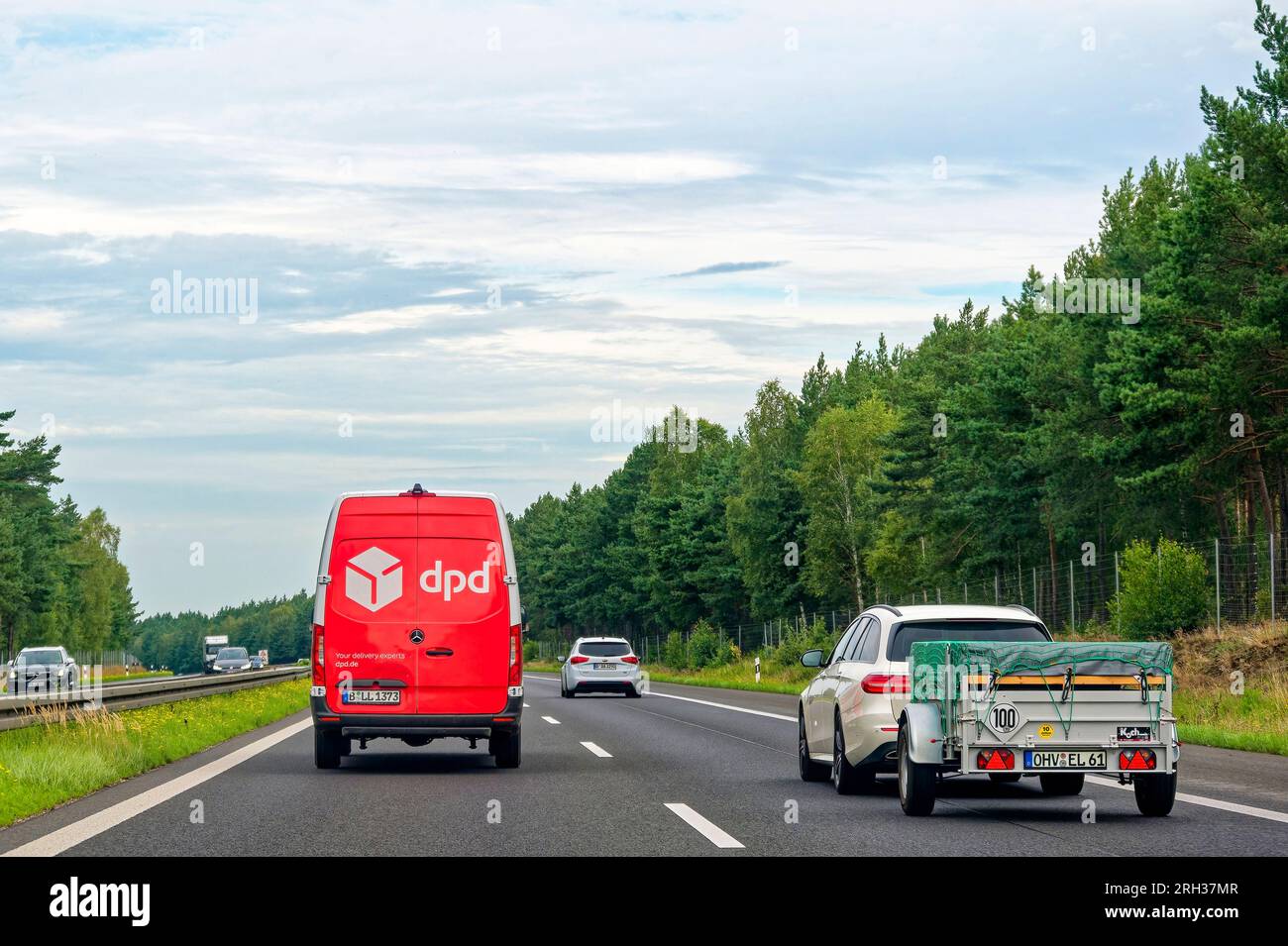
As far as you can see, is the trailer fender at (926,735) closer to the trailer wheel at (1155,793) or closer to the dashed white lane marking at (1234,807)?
the trailer wheel at (1155,793)

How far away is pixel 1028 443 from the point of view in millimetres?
54469

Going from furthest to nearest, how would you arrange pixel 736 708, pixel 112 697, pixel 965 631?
pixel 736 708 → pixel 112 697 → pixel 965 631

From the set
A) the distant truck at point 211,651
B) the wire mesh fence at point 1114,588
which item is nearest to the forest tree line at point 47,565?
the distant truck at point 211,651

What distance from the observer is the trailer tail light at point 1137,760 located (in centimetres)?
1121

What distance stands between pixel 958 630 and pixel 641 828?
3439 mm

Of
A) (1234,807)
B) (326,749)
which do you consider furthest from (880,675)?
(326,749)

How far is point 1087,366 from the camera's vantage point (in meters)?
51.1

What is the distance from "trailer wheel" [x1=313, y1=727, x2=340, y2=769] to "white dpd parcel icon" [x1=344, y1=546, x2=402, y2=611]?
153 centimetres

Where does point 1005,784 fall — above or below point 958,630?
below

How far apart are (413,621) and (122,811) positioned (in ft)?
12.4

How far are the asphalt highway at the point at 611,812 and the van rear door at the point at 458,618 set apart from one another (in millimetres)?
812

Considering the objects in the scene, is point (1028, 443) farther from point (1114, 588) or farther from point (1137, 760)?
point (1137, 760)
